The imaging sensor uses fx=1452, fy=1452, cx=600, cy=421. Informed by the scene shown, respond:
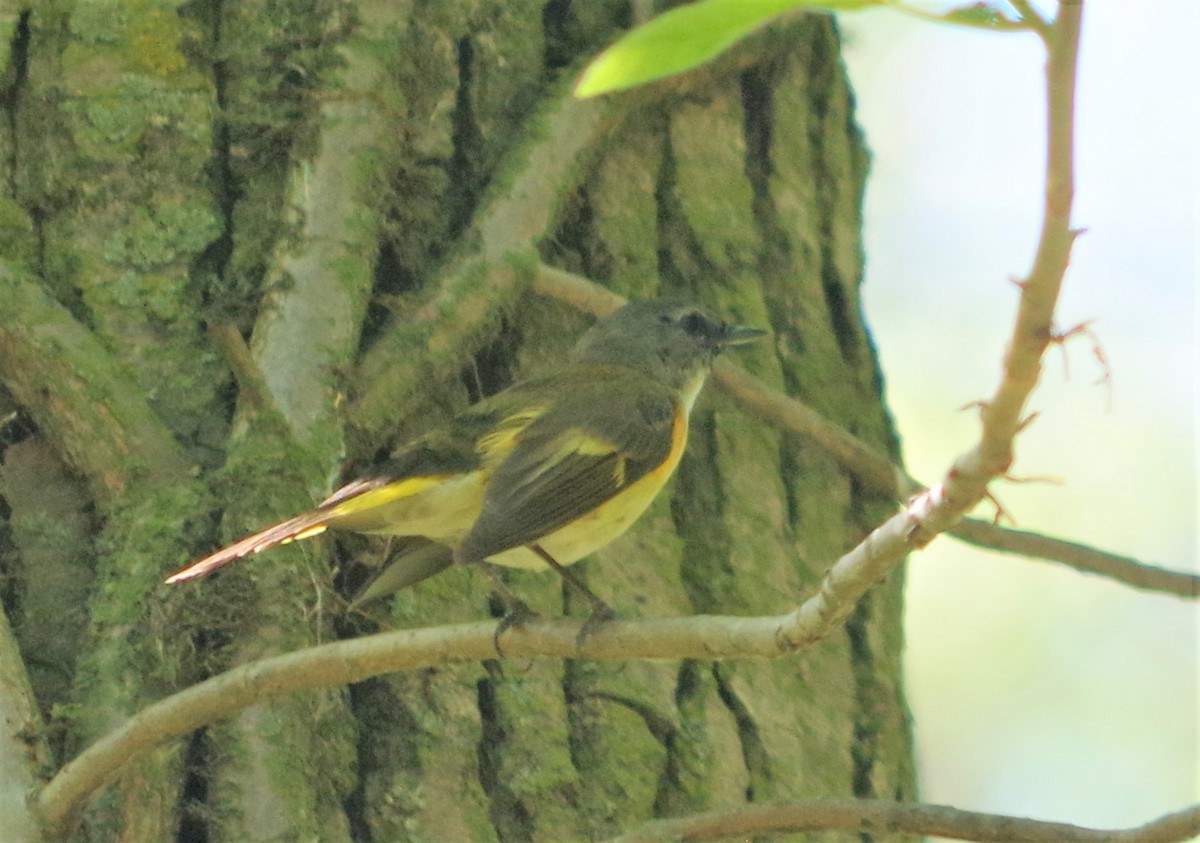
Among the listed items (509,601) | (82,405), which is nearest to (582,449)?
(509,601)

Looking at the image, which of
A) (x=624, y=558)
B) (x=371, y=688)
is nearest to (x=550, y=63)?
(x=624, y=558)

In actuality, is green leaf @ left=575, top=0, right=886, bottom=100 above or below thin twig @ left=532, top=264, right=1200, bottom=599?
above

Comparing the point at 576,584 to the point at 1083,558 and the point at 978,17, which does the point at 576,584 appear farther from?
the point at 978,17

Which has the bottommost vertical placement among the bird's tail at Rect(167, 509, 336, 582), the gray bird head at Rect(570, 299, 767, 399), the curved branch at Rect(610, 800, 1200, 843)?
the curved branch at Rect(610, 800, 1200, 843)

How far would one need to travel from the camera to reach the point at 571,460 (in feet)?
10.6

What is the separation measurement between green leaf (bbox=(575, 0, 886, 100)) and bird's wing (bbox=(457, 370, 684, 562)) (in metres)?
1.69

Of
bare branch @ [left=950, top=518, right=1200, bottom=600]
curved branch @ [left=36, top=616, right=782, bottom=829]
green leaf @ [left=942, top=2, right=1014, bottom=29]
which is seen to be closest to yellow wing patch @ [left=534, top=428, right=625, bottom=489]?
bare branch @ [left=950, top=518, right=1200, bottom=600]

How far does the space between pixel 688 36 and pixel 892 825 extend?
163 centimetres

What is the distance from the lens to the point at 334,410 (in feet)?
9.77

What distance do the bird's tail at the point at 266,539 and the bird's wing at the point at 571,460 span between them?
0.88 ft

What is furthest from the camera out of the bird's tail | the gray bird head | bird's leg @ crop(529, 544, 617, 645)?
the gray bird head

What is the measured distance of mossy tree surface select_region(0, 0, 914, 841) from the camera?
2.72 meters

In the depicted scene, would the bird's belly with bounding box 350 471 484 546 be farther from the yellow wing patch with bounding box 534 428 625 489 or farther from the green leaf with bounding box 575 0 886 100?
the green leaf with bounding box 575 0 886 100

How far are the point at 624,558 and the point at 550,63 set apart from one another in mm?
1251
